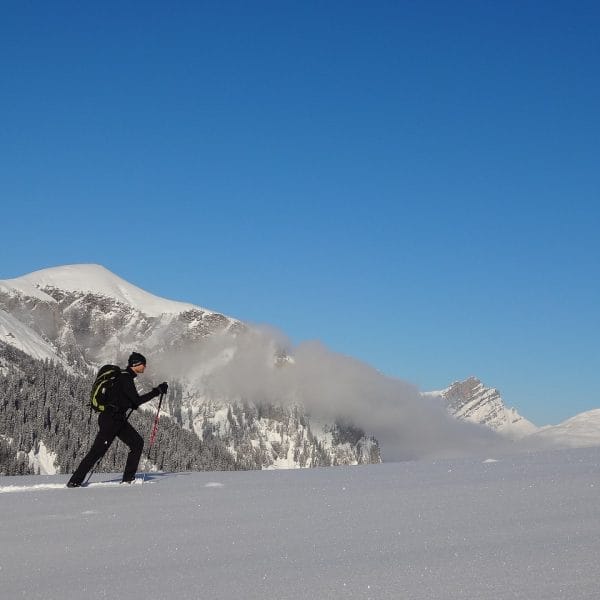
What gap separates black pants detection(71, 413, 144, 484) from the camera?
1139 centimetres

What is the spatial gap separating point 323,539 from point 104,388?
22.4 feet

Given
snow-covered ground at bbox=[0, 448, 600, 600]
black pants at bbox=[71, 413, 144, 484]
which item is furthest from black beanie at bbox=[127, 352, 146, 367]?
snow-covered ground at bbox=[0, 448, 600, 600]

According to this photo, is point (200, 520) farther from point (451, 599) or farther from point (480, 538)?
point (451, 599)

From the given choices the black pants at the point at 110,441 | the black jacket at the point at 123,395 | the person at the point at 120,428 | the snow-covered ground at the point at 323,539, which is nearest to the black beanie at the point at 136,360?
the person at the point at 120,428

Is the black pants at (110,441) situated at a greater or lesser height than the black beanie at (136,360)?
lesser

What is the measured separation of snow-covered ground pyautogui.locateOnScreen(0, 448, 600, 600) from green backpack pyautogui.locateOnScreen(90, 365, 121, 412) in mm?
2341

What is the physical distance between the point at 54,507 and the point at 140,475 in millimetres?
4244

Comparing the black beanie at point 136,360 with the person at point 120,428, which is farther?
the black beanie at point 136,360

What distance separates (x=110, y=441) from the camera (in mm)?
11758

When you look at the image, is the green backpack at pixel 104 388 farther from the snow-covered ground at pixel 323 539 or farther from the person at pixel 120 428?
the snow-covered ground at pixel 323 539

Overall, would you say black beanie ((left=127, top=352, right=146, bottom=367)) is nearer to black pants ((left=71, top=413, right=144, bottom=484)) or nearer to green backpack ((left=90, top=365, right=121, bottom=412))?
green backpack ((left=90, top=365, right=121, bottom=412))

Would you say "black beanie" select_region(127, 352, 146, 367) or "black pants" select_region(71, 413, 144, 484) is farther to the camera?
"black beanie" select_region(127, 352, 146, 367)

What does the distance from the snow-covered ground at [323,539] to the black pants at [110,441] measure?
1731mm

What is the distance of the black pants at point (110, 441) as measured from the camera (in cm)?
1139
